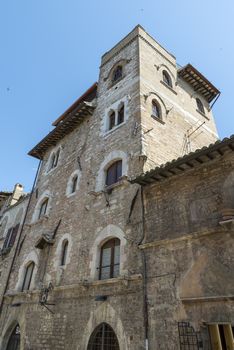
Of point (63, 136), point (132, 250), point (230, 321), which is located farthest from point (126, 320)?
point (63, 136)

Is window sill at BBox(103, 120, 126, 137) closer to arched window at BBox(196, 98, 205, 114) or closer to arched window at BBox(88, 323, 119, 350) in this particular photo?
arched window at BBox(196, 98, 205, 114)

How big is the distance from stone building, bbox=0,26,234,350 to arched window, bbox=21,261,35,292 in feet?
0.18

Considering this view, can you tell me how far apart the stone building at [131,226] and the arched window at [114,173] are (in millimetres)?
58

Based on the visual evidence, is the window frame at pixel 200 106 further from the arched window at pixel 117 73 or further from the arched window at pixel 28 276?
the arched window at pixel 28 276

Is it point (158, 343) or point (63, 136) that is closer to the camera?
point (158, 343)

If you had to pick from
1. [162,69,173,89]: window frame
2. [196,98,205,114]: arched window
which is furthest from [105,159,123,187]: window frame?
[196,98,205,114]: arched window

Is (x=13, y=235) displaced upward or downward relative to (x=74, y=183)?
downward

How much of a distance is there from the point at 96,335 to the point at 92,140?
7.77 m

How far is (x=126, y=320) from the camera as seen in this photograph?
6.27 m

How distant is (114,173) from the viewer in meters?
9.49

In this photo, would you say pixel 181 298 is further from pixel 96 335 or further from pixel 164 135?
pixel 164 135

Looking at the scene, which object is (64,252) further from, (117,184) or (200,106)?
(200,106)

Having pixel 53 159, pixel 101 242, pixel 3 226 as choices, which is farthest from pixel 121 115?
pixel 3 226

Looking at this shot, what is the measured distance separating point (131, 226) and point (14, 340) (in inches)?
288
